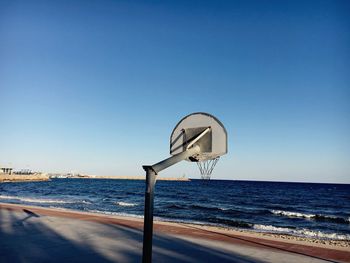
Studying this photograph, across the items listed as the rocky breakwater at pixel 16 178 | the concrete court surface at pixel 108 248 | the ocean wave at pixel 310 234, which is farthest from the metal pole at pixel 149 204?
the rocky breakwater at pixel 16 178

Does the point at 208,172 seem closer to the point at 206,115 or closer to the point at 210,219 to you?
the point at 206,115

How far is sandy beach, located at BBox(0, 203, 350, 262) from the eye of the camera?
860cm

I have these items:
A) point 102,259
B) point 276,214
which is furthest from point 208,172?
point 276,214

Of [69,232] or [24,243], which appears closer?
[24,243]

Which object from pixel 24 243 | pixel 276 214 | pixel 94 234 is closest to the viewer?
pixel 24 243

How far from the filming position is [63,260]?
26.1 ft

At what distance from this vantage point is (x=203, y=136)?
6164 mm

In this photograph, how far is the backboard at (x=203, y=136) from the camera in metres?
6.09

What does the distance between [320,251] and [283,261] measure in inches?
105

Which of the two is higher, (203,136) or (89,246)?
(203,136)

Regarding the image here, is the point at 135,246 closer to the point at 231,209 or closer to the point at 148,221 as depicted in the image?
the point at 148,221

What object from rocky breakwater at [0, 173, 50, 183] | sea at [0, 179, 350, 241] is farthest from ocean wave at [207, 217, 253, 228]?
rocky breakwater at [0, 173, 50, 183]

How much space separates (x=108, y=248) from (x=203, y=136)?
18.4ft

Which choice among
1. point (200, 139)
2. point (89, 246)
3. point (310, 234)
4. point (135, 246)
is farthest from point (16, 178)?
point (200, 139)
